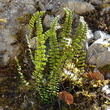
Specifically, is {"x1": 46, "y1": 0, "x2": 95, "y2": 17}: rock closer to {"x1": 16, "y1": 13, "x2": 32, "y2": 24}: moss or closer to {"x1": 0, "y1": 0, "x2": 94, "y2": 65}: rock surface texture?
{"x1": 0, "y1": 0, "x2": 94, "y2": 65}: rock surface texture

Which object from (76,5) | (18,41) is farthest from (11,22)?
(76,5)

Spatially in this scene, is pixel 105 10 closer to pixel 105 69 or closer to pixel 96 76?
pixel 105 69

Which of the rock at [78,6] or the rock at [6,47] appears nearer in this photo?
the rock at [6,47]

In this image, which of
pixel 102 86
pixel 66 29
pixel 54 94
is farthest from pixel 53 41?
pixel 102 86

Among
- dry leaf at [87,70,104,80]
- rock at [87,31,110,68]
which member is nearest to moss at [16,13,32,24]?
rock at [87,31,110,68]

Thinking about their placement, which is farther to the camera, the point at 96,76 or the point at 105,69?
the point at 105,69

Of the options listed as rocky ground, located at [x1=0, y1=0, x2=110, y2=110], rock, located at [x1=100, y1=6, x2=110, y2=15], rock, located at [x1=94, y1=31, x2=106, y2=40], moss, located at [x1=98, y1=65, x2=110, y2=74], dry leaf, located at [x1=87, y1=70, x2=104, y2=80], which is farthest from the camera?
rock, located at [x1=100, y1=6, x2=110, y2=15]

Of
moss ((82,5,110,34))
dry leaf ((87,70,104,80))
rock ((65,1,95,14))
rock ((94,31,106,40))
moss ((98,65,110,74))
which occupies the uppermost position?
rock ((65,1,95,14))

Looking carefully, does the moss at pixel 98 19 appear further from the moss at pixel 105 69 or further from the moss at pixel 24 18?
the moss at pixel 24 18

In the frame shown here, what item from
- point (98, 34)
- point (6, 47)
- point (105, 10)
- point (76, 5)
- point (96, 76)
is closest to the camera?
point (96, 76)

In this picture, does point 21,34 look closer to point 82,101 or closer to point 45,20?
point 45,20

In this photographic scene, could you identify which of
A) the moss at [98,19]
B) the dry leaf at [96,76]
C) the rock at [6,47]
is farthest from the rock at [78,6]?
the dry leaf at [96,76]
